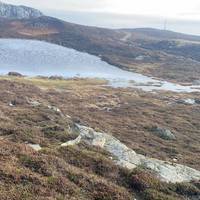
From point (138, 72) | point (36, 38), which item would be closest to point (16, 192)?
point (138, 72)

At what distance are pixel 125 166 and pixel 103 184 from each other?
3.84m

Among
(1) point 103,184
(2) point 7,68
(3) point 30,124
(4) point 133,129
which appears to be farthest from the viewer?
(2) point 7,68

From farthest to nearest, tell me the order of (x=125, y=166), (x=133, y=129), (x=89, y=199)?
(x=133, y=129) → (x=125, y=166) → (x=89, y=199)

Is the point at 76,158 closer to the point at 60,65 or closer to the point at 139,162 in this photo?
the point at 139,162

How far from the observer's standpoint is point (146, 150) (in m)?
32.5

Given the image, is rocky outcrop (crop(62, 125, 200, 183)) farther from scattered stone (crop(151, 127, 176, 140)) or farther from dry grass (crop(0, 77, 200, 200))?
scattered stone (crop(151, 127, 176, 140))

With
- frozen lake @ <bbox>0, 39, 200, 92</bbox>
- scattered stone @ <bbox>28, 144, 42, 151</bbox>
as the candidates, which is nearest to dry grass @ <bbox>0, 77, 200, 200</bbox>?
scattered stone @ <bbox>28, 144, 42, 151</bbox>

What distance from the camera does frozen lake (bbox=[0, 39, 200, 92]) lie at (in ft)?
322

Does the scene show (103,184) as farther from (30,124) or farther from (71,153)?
(30,124)

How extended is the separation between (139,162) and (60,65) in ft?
313

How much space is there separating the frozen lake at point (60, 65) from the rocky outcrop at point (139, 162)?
6407cm

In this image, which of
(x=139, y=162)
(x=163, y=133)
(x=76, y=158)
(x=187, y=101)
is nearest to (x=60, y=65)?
(x=187, y=101)

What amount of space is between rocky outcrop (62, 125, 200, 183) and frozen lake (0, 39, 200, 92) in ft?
210

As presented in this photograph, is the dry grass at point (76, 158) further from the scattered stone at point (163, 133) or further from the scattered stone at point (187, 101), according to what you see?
the scattered stone at point (187, 101)
